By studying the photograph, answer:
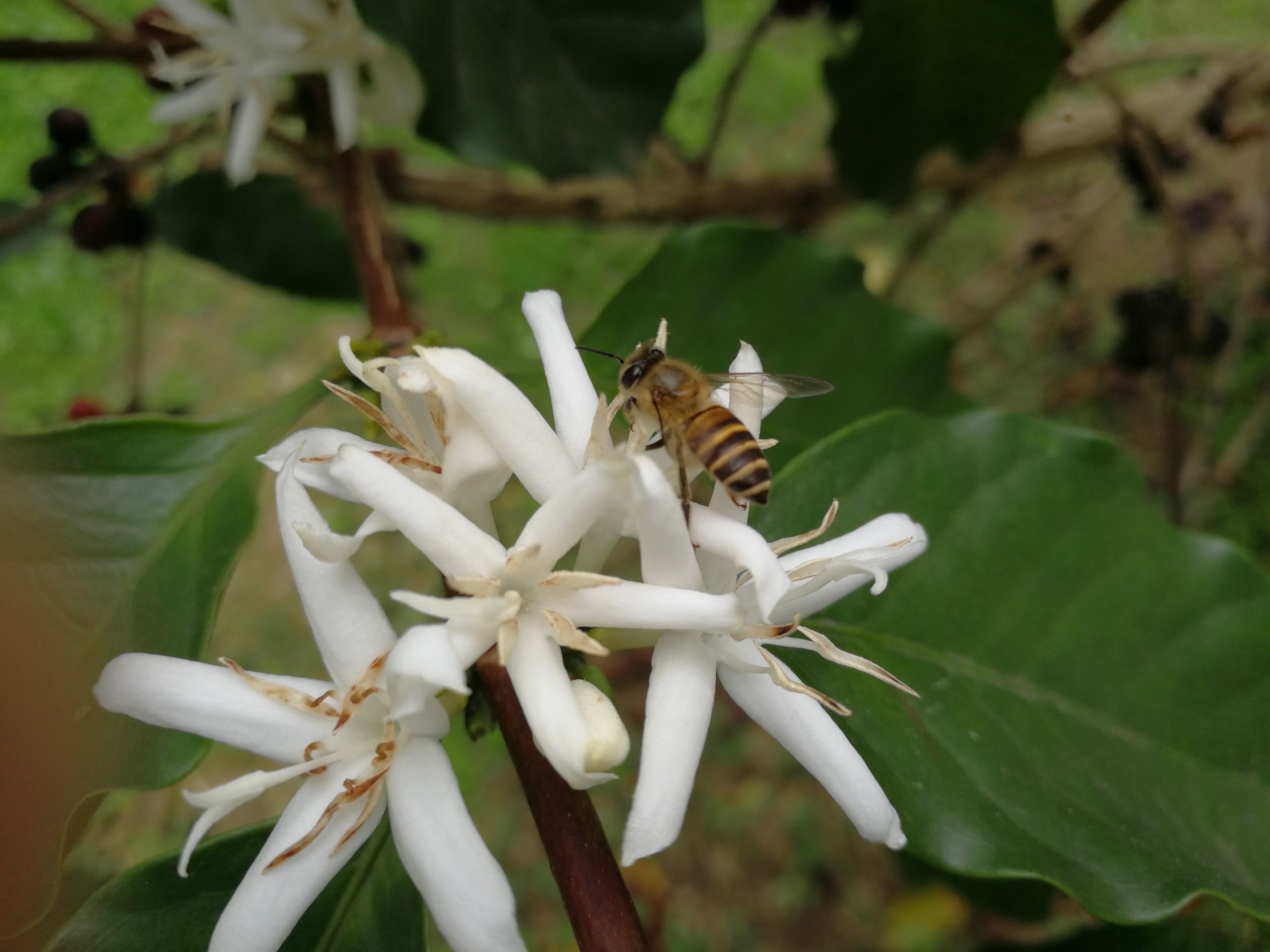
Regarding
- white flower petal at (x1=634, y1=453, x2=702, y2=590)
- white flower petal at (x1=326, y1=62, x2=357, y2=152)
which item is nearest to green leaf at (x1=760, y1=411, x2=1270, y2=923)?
white flower petal at (x1=634, y1=453, x2=702, y2=590)

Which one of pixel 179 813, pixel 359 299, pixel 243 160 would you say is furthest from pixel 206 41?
pixel 179 813

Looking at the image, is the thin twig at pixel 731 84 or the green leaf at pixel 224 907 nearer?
the green leaf at pixel 224 907

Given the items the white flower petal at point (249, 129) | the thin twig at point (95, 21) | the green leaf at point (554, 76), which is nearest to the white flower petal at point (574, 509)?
the green leaf at point (554, 76)

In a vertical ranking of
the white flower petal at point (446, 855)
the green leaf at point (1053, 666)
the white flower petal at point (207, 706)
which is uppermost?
the white flower petal at point (207, 706)

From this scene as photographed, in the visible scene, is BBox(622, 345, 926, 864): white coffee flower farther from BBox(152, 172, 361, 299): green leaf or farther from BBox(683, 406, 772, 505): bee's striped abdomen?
BBox(152, 172, 361, 299): green leaf

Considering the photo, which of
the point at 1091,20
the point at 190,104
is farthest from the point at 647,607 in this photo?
the point at 1091,20

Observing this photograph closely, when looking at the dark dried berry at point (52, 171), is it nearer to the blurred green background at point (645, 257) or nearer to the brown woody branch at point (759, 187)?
the blurred green background at point (645, 257)

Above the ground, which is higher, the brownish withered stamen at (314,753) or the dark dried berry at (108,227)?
the brownish withered stamen at (314,753)
